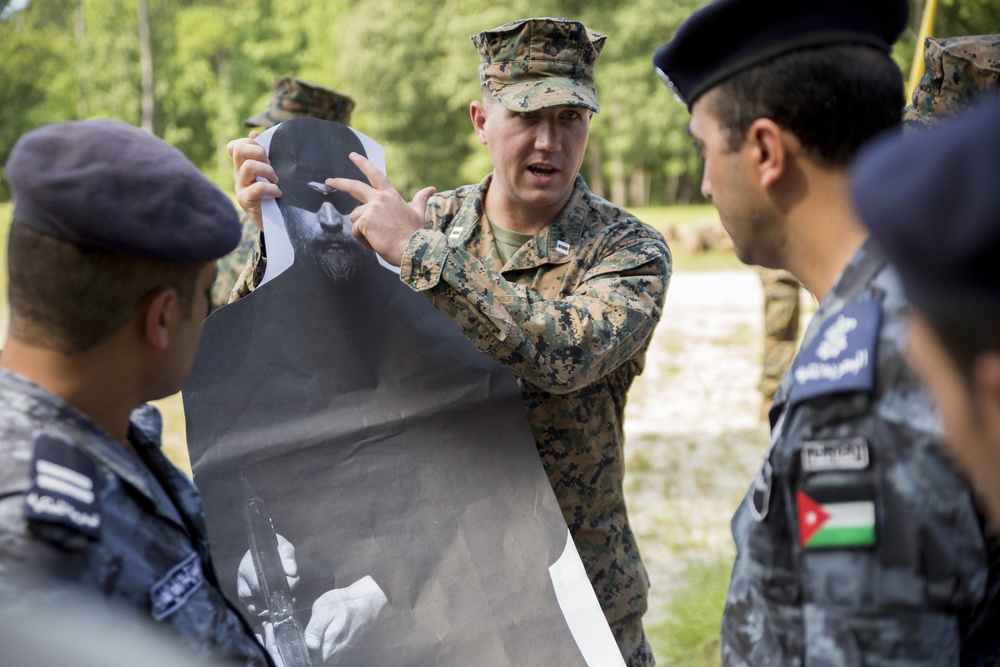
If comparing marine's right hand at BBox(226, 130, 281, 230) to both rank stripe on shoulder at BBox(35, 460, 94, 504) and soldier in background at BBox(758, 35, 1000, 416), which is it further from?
soldier in background at BBox(758, 35, 1000, 416)

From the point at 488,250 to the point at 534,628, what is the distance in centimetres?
103

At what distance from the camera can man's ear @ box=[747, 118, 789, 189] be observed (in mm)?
1400

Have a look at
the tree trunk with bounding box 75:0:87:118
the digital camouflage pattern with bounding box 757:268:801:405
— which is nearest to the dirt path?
the digital camouflage pattern with bounding box 757:268:801:405

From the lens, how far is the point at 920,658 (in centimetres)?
117

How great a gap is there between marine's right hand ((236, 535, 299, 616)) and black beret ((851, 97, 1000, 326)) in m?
1.39

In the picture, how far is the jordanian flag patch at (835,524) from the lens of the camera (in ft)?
3.84

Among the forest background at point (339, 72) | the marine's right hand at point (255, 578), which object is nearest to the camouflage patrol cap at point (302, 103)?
the marine's right hand at point (255, 578)

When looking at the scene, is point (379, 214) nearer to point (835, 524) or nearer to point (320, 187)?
point (320, 187)

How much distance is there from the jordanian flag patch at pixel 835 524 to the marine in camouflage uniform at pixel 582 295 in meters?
0.91

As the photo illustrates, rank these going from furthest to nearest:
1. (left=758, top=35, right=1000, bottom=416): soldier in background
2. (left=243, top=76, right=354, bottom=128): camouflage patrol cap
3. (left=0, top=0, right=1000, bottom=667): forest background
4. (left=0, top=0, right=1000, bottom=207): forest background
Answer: (left=0, top=0, right=1000, bottom=207): forest background → (left=0, top=0, right=1000, bottom=667): forest background → (left=243, top=76, right=354, bottom=128): camouflage patrol cap → (left=758, top=35, right=1000, bottom=416): soldier in background

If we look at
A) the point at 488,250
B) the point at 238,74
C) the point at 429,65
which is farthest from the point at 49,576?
the point at 238,74

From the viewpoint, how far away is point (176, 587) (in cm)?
134

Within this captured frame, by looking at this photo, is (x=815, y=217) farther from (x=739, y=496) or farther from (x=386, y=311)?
(x=739, y=496)

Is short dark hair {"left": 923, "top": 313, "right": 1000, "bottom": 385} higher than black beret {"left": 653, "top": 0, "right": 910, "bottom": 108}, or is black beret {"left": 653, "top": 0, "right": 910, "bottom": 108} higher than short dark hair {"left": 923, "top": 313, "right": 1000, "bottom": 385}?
black beret {"left": 653, "top": 0, "right": 910, "bottom": 108}
